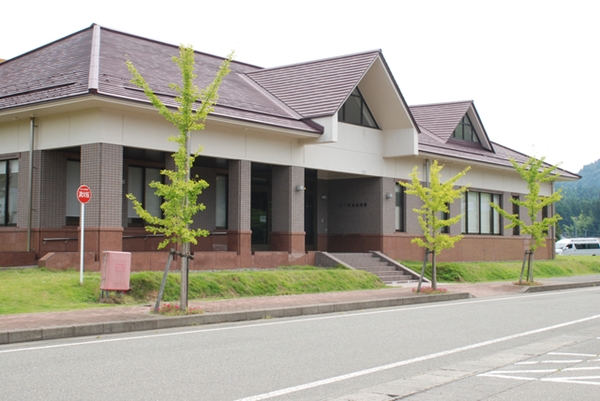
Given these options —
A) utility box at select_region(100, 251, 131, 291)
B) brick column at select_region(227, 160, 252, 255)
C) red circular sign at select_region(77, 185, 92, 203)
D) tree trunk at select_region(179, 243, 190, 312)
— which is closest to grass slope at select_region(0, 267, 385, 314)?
utility box at select_region(100, 251, 131, 291)

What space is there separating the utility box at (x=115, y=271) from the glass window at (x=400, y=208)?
54.5 ft

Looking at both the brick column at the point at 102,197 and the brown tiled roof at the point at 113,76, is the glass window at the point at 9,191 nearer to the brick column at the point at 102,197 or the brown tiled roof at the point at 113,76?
the brown tiled roof at the point at 113,76

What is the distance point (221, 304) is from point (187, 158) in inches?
142

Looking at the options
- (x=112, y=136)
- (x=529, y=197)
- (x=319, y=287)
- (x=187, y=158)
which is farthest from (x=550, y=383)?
(x=529, y=197)

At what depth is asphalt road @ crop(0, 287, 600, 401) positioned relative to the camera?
7.59 metres

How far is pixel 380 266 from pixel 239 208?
21.7 ft

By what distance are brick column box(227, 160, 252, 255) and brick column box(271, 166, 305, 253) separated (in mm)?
1946

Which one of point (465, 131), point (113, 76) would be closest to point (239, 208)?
point (113, 76)

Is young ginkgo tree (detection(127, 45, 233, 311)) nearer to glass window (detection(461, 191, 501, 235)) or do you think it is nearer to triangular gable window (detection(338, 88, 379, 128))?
triangular gable window (detection(338, 88, 379, 128))

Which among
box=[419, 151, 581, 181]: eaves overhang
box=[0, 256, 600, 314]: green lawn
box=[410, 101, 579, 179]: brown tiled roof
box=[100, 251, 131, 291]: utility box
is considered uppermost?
box=[410, 101, 579, 179]: brown tiled roof

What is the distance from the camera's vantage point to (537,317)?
15789 millimetres

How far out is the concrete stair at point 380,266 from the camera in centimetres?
2608

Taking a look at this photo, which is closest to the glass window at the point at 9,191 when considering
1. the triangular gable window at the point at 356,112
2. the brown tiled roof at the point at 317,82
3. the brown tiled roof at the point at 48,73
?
the brown tiled roof at the point at 48,73

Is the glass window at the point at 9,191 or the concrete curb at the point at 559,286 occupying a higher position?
the glass window at the point at 9,191
